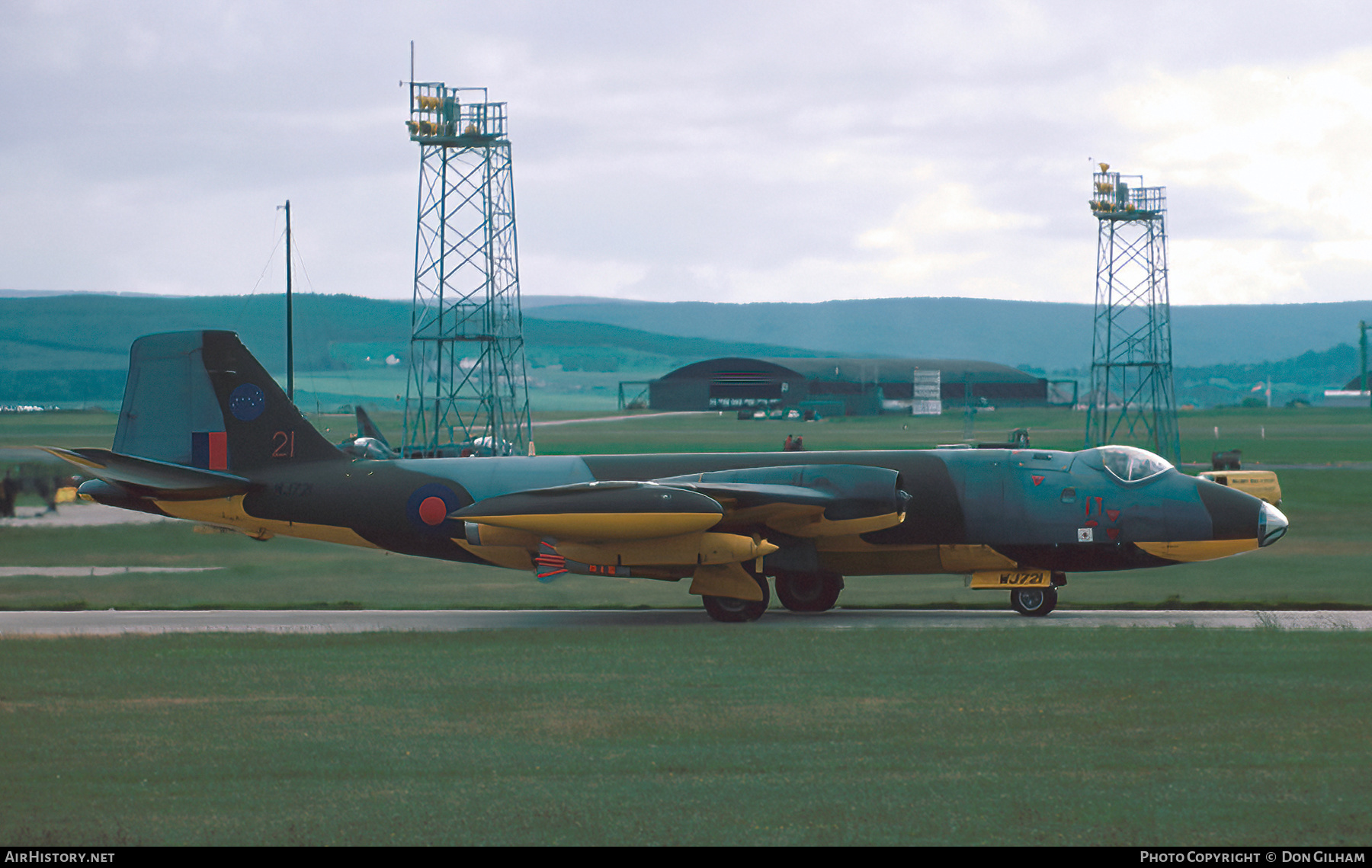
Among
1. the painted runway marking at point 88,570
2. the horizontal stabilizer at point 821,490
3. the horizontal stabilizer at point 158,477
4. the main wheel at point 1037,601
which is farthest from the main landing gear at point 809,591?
the painted runway marking at point 88,570

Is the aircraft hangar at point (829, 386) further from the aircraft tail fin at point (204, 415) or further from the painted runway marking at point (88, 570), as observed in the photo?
the aircraft tail fin at point (204, 415)

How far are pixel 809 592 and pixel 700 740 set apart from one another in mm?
12713

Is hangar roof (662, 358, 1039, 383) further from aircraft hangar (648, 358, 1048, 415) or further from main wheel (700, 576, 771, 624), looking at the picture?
main wheel (700, 576, 771, 624)

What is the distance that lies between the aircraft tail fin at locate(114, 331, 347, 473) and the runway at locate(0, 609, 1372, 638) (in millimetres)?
3399

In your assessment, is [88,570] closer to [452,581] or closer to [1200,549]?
[452,581]

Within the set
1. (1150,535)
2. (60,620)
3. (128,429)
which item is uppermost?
(128,429)

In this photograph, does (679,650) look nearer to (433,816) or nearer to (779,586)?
(779,586)

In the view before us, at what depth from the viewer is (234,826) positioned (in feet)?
35.5

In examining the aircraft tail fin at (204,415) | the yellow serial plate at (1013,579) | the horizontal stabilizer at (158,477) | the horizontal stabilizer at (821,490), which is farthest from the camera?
the aircraft tail fin at (204,415)

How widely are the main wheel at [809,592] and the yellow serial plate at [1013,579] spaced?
2.87m

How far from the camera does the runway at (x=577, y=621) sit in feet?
77.9

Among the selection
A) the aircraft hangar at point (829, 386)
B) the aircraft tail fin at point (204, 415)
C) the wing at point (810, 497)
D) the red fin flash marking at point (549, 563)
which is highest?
the aircraft hangar at point (829, 386)
